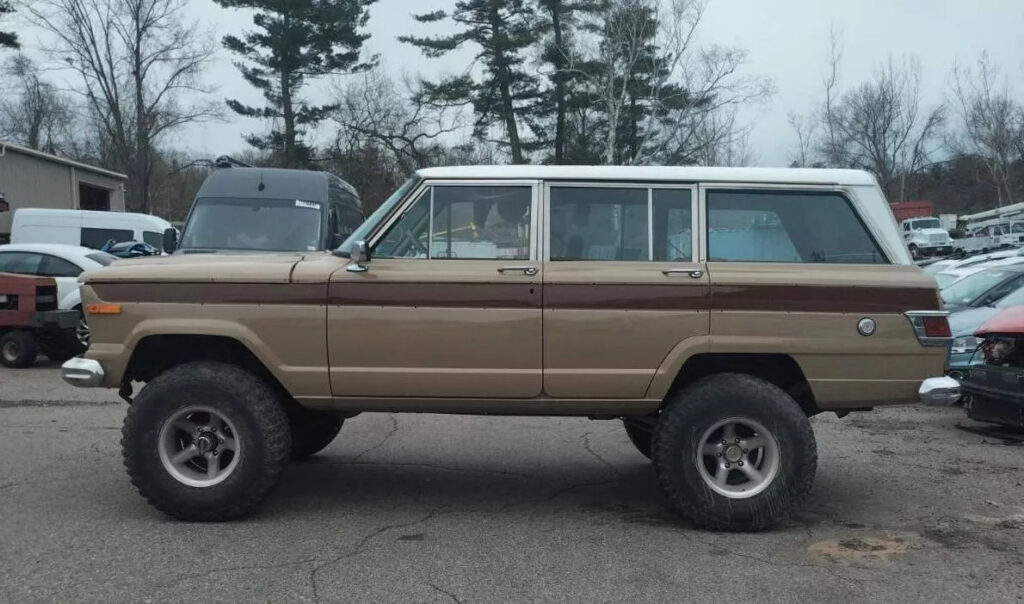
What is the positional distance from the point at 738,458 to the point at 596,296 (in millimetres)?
1313

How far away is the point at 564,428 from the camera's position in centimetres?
888

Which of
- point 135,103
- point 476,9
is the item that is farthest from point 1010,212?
point 135,103

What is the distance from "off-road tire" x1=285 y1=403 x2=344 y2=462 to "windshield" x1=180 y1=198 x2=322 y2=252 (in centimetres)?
447

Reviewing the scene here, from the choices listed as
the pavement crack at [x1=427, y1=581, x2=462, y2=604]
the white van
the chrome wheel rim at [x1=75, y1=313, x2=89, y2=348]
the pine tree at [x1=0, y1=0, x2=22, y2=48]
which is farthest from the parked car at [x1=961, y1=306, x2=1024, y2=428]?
the pine tree at [x1=0, y1=0, x2=22, y2=48]

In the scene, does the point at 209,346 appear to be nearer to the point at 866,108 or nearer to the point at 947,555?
the point at 947,555

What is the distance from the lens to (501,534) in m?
5.24

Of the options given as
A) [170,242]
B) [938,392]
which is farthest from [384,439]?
[938,392]

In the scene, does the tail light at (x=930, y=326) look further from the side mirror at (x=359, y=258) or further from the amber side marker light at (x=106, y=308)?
the amber side marker light at (x=106, y=308)

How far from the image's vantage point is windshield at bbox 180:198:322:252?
35.9 feet

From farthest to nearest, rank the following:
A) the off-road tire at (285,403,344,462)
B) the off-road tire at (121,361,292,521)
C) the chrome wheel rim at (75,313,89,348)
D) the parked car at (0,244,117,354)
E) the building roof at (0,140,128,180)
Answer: the building roof at (0,140,128,180), the parked car at (0,244,117,354), the chrome wheel rim at (75,313,89,348), the off-road tire at (285,403,344,462), the off-road tire at (121,361,292,521)

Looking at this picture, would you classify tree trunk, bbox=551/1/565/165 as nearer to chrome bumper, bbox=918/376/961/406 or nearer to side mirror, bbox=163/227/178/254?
side mirror, bbox=163/227/178/254

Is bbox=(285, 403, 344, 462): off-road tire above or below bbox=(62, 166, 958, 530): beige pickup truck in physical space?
below

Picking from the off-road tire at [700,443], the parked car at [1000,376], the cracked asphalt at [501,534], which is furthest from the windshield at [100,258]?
the parked car at [1000,376]

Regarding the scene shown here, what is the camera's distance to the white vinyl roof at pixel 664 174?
548 centimetres
